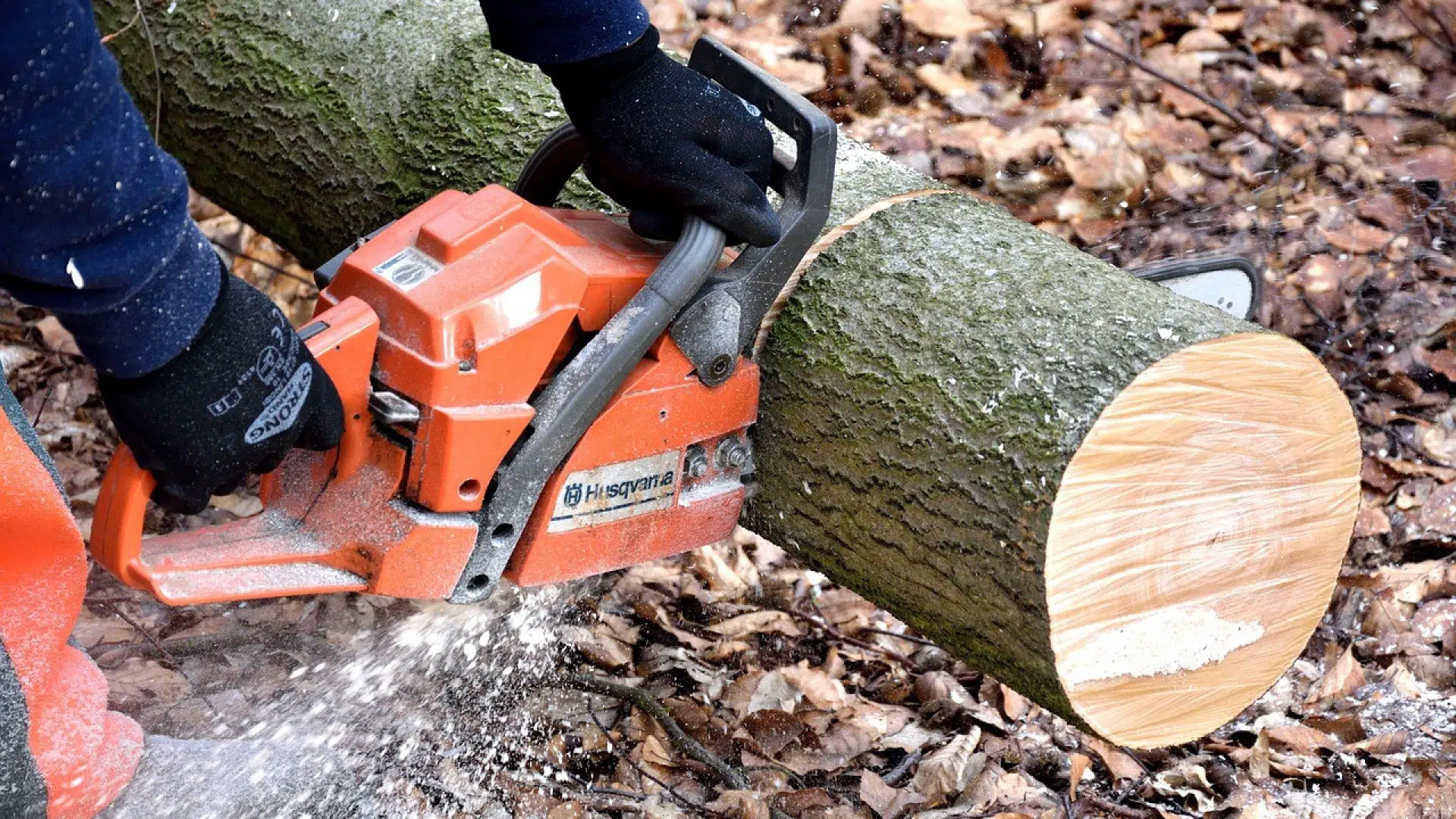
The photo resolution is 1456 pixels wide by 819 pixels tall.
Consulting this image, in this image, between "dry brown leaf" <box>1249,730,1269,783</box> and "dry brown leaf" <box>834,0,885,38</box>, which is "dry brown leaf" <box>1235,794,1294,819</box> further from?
"dry brown leaf" <box>834,0,885,38</box>

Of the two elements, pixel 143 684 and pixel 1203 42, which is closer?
pixel 143 684

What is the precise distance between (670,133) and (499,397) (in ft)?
1.74

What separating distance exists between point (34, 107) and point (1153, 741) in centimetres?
204

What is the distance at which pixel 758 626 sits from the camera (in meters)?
3.16

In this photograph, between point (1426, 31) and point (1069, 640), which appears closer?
point (1069, 640)

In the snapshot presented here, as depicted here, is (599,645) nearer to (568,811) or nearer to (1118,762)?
(568,811)

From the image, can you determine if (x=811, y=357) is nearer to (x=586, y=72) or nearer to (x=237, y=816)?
(x=586, y=72)

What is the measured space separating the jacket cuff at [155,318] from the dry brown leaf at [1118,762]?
1934mm

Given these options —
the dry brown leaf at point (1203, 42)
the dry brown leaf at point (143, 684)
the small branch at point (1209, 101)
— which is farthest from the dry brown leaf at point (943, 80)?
the dry brown leaf at point (143, 684)

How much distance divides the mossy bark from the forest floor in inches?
19.9

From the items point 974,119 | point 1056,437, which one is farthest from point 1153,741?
point 974,119

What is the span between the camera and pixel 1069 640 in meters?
2.16

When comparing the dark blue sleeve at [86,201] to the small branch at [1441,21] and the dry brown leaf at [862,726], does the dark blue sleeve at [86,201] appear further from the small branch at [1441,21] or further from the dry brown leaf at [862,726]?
the small branch at [1441,21]

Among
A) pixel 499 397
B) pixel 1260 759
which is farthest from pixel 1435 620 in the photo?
pixel 499 397
